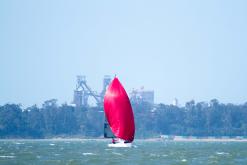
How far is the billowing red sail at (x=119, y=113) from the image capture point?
95500mm

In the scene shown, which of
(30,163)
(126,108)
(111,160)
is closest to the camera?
(30,163)

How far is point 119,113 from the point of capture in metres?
95.8

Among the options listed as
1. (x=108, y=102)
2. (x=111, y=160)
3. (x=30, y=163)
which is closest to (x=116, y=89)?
(x=108, y=102)

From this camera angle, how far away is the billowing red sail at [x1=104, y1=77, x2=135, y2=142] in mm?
95500

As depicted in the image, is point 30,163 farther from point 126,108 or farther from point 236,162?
point 126,108

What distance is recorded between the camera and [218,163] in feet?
225

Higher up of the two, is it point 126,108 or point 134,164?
point 126,108

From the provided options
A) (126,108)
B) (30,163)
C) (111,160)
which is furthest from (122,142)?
(30,163)

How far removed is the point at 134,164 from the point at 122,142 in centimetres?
3202

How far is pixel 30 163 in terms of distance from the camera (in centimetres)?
6631

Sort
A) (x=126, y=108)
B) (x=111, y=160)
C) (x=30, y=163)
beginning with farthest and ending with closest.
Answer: (x=126, y=108) < (x=111, y=160) < (x=30, y=163)

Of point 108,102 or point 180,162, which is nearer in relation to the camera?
point 180,162

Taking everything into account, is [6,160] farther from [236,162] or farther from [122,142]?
[122,142]

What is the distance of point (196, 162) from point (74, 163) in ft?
31.3
